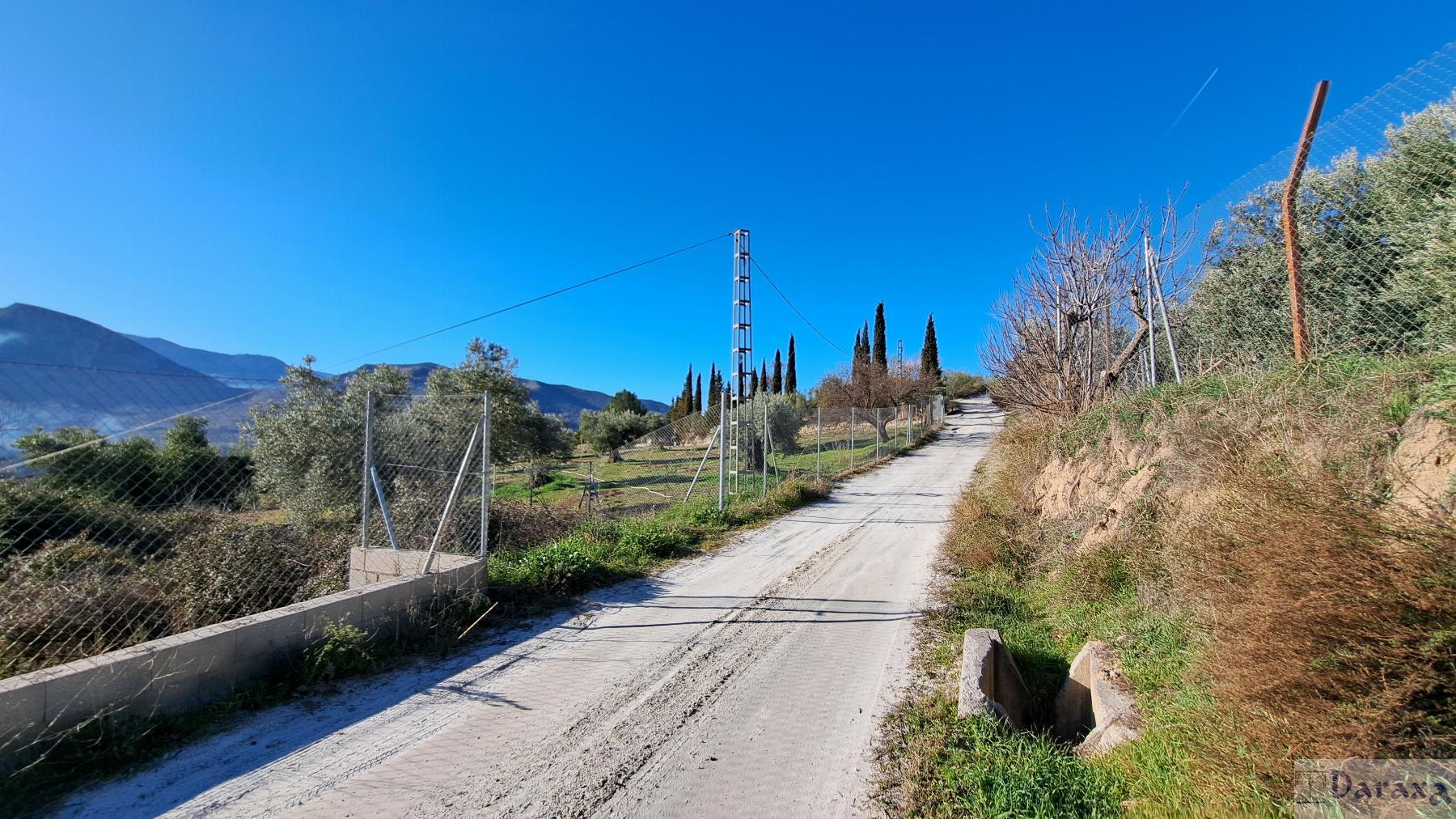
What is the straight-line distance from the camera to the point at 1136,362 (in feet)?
29.2

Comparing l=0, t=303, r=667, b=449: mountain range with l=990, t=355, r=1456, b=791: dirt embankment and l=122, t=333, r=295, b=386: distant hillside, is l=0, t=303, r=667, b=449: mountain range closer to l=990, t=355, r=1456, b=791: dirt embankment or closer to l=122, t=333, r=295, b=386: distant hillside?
l=122, t=333, r=295, b=386: distant hillside

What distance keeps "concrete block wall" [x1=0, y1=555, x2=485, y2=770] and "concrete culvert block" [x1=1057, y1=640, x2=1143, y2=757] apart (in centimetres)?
487

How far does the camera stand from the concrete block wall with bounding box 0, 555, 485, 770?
2.81 metres

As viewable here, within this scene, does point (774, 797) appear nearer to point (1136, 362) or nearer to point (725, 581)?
point (725, 581)

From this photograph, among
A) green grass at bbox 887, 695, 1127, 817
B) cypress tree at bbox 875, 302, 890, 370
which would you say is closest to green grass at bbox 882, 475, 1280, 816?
green grass at bbox 887, 695, 1127, 817

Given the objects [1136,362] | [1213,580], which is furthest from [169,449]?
[1136,362]

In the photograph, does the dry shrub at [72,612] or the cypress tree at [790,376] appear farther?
the cypress tree at [790,376]

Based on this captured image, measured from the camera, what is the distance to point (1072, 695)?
151 inches

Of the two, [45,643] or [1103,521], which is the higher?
[1103,521]

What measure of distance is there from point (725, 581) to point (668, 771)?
11.9 ft

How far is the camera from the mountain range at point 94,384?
333 cm

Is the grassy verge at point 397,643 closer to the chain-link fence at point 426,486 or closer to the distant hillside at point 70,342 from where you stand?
the chain-link fence at point 426,486

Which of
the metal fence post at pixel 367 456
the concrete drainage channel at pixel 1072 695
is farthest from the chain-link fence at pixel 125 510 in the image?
the concrete drainage channel at pixel 1072 695

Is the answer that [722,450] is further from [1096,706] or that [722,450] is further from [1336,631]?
[1336,631]
